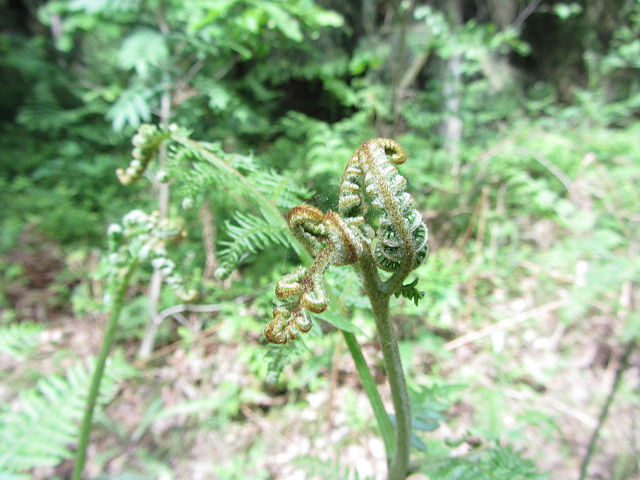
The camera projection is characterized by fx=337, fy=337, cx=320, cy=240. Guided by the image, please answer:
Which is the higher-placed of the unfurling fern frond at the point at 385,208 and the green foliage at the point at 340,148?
the green foliage at the point at 340,148

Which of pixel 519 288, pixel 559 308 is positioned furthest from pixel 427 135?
pixel 559 308

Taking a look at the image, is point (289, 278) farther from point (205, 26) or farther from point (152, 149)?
point (205, 26)

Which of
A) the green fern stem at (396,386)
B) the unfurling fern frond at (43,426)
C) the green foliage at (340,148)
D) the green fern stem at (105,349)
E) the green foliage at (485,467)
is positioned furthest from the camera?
the green foliage at (340,148)

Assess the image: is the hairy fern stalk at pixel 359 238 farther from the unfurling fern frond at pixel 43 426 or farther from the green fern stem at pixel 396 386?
the unfurling fern frond at pixel 43 426

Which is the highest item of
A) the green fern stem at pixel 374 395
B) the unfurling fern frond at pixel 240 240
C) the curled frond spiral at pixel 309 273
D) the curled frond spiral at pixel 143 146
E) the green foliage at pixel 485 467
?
the curled frond spiral at pixel 143 146

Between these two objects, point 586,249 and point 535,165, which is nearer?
point 586,249

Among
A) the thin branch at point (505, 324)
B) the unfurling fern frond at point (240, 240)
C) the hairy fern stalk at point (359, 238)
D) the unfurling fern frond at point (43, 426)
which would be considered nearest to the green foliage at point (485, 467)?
the hairy fern stalk at point (359, 238)

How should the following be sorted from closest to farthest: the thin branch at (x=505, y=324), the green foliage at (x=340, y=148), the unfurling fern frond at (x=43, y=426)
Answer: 1. the unfurling fern frond at (x=43, y=426)
2. the green foliage at (x=340, y=148)
3. the thin branch at (x=505, y=324)
